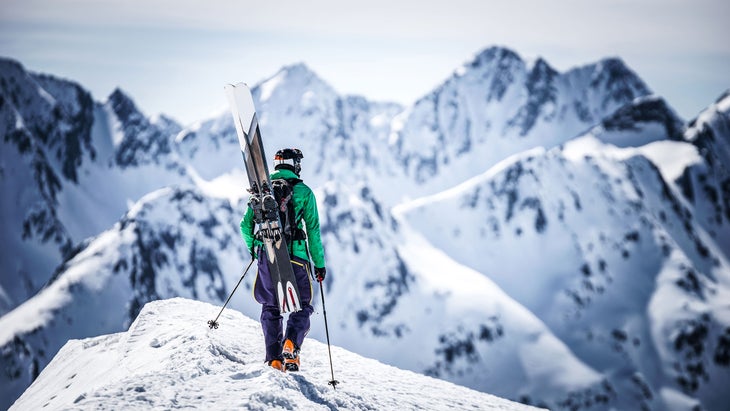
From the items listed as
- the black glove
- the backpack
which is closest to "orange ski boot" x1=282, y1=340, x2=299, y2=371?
the black glove

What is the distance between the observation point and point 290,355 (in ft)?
29.3

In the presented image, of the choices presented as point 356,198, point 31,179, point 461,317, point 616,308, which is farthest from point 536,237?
point 31,179

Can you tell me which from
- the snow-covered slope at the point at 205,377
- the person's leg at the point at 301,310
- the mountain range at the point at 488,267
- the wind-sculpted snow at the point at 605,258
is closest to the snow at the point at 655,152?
the mountain range at the point at 488,267

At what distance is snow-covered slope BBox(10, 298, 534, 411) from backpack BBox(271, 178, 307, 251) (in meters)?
2.20

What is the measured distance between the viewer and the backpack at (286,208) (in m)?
8.95

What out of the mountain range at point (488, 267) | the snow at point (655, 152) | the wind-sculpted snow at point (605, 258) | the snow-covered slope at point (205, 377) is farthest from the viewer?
the snow at point (655, 152)

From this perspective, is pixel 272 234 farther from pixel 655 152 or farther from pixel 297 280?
pixel 655 152

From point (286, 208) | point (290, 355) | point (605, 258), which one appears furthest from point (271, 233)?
point (605, 258)

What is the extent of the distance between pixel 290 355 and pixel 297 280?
4.11 ft

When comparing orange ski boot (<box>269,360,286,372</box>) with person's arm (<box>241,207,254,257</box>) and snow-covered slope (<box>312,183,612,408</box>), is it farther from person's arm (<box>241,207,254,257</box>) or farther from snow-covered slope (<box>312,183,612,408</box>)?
snow-covered slope (<box>312,183,612,408</box>)

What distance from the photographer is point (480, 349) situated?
141750mm

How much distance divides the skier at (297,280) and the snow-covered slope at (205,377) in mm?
462

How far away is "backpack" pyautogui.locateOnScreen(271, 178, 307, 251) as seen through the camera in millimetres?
8945

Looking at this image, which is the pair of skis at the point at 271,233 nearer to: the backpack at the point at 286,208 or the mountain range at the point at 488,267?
the backpack at the point at 286,208
